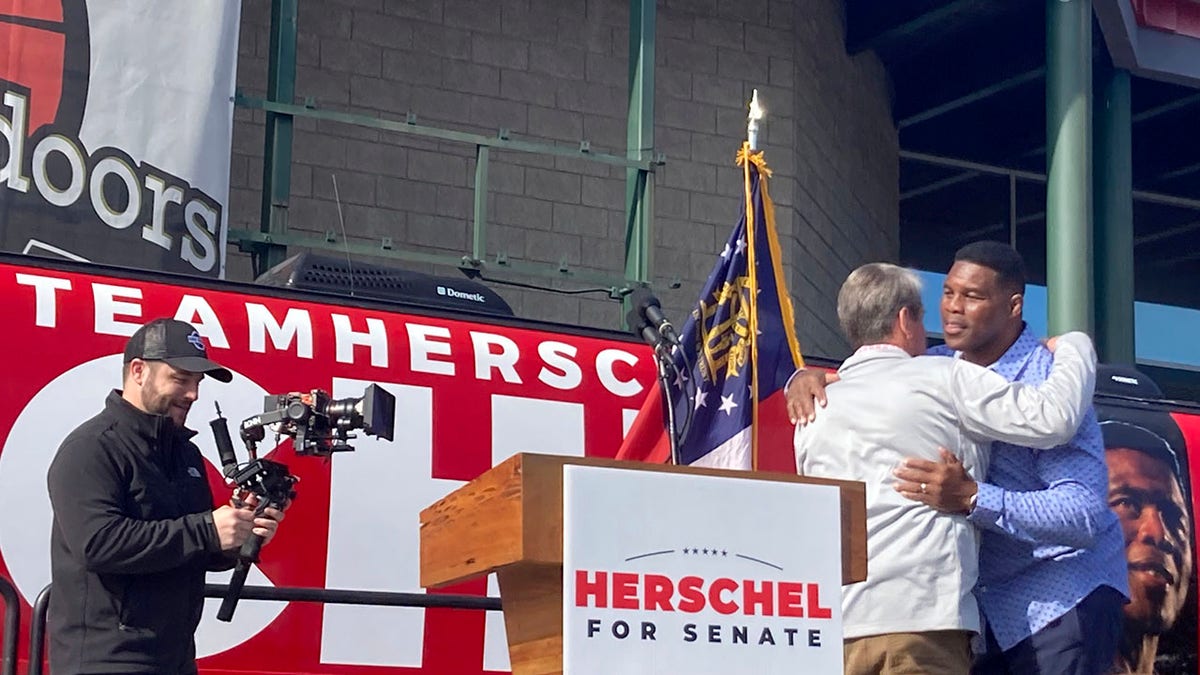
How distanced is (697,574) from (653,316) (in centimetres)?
197

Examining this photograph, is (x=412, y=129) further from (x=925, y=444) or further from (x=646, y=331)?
(x=925, y=444)

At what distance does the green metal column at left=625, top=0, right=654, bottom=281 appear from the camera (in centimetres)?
970

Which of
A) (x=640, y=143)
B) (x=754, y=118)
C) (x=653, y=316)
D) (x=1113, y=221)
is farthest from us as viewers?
(x=1113, y=221)

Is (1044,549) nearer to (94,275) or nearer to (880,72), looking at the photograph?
(94,275)

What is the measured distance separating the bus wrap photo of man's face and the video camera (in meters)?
3.14

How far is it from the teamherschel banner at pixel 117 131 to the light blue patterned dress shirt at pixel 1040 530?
14.5 feet

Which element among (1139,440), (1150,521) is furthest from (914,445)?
(1139,440)

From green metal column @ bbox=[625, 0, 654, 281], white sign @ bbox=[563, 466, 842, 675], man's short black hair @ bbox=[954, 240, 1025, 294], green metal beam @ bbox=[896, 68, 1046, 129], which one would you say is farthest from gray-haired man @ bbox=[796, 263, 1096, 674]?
green metal beam @ bbox=[896, 68, 1046, 129]

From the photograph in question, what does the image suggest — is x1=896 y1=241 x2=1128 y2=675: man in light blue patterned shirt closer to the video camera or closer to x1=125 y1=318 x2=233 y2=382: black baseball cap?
the video camera

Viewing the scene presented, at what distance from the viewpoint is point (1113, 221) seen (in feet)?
45.0

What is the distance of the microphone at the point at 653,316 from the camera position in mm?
→ 5457

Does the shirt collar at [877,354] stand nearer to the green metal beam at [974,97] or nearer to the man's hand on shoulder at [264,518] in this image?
the man's hand on shoulder at [264,518]

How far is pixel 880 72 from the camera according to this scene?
52.5ft

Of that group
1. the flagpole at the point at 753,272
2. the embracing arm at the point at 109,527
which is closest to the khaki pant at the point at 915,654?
the flagpole at the point at 753,272
